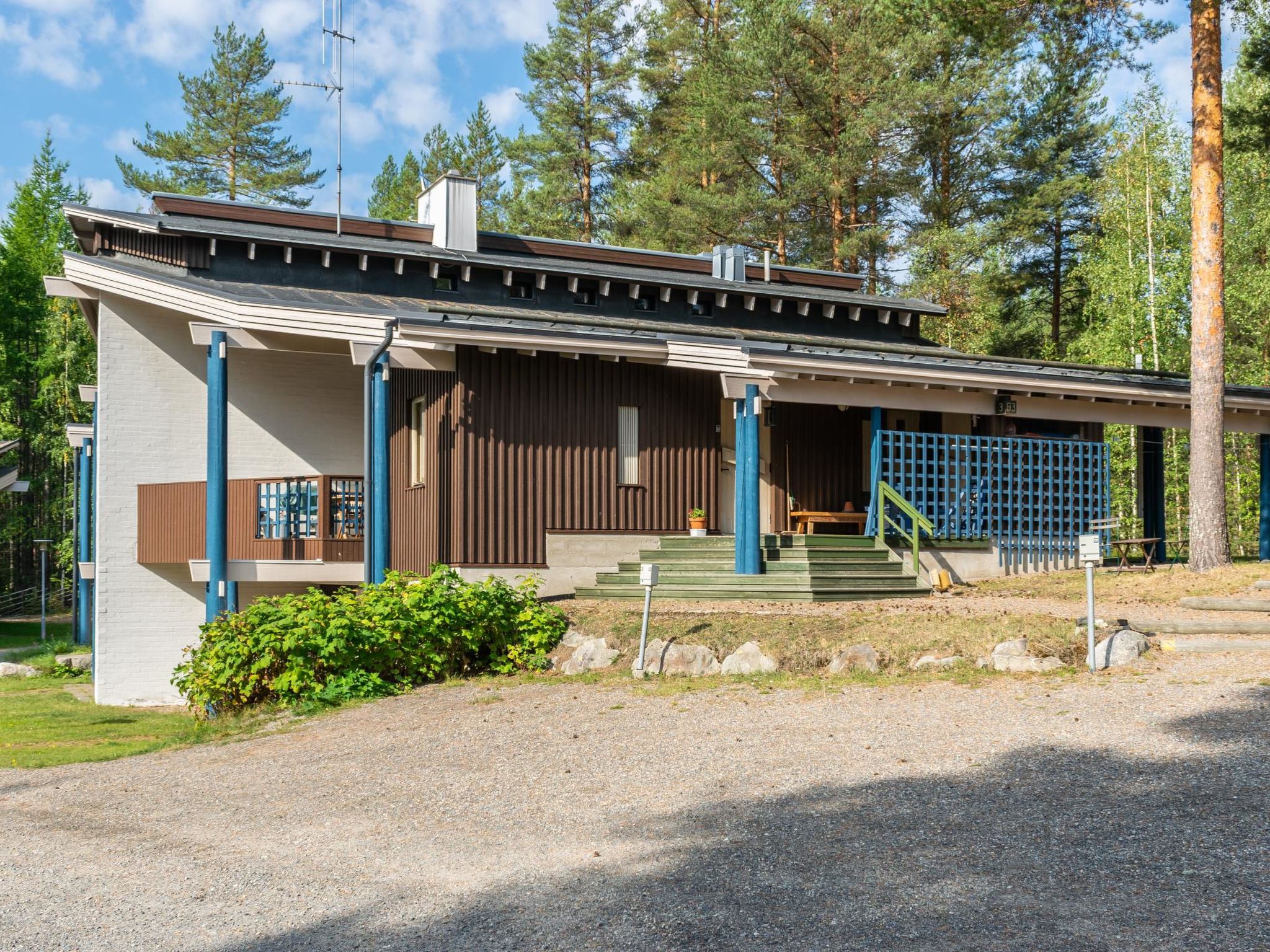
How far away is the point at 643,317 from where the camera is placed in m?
21.8

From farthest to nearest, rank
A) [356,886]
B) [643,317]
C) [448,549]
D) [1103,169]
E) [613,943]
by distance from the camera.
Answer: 1. [1103,169]
2. [643,317]
3. [448,549]
4. [356,886]
5. [613,943]

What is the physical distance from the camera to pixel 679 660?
11.6m

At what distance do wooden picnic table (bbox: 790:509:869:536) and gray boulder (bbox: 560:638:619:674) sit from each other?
5.04 meters

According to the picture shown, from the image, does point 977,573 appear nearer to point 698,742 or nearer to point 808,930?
point 698,742

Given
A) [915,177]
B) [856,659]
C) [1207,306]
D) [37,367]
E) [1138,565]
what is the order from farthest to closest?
1. [37,367]
2. [915,177]
3. [1138,565]
4. [1207,306]
5. [856,659]

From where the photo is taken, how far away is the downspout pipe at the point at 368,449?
14.5m

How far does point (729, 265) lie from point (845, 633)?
13831 millimetres

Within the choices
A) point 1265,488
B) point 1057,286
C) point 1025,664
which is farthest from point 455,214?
point 1057,286

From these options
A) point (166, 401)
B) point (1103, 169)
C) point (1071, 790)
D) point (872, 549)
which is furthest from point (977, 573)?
point (1103, 169)

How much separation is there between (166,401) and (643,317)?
830 centimetres

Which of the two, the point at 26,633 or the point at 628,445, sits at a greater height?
the point at 628,445

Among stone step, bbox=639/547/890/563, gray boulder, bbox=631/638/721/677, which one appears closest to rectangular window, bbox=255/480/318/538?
stone step, bbox=639/547/890/563

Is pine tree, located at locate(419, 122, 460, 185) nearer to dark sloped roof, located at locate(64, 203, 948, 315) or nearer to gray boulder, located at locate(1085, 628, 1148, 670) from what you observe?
dark sloped roof, located at locate(64, 203, 948, 315)

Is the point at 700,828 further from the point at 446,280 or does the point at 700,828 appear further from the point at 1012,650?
the point at 446,280
